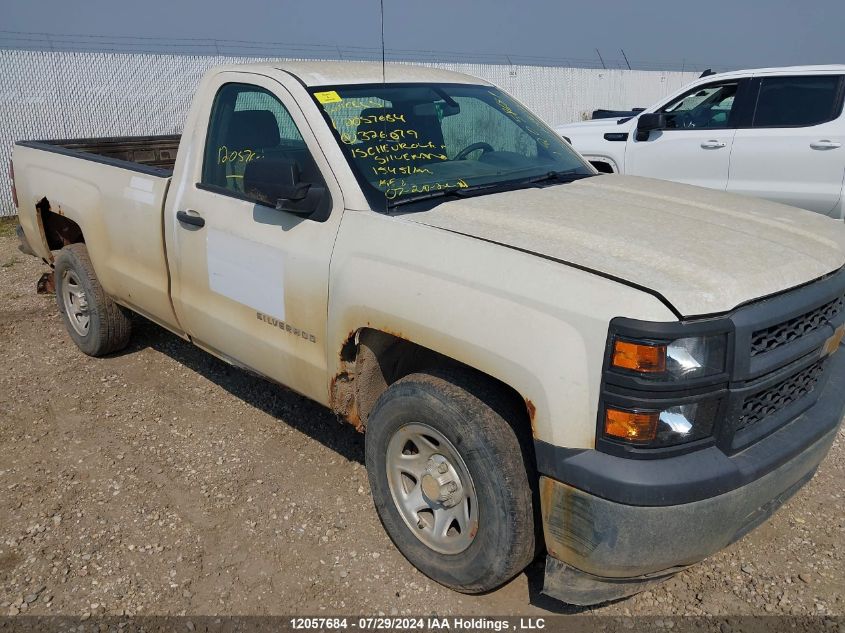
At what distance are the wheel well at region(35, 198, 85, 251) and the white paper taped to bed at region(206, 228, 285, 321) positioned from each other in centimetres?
214

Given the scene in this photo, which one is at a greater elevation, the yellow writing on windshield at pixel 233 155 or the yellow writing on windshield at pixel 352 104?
the yellow writing on windshield at pixel 352 104

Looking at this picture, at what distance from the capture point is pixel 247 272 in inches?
132

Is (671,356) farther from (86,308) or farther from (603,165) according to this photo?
(603,165)

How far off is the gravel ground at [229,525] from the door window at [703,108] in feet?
15.0

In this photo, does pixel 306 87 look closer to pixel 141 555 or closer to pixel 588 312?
pixel 588 312

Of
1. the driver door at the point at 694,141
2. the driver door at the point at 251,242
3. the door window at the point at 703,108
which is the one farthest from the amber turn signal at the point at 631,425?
the door window at the point at 703,108

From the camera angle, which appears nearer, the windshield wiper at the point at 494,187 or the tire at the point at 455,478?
the tire at the point at 455,478

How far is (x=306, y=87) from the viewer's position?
10.9ft

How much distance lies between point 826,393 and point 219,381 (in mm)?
3567

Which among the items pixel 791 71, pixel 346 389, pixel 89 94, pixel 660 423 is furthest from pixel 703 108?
pixel 89 94

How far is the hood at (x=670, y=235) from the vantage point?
7.43 feet

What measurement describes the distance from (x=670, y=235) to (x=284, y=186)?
1.52 m

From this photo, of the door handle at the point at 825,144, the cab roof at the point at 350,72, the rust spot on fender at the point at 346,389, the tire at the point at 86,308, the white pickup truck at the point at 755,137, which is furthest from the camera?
the white pickup truck at the point at 755,137

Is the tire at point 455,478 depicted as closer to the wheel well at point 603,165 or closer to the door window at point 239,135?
the door window at point 239,135
